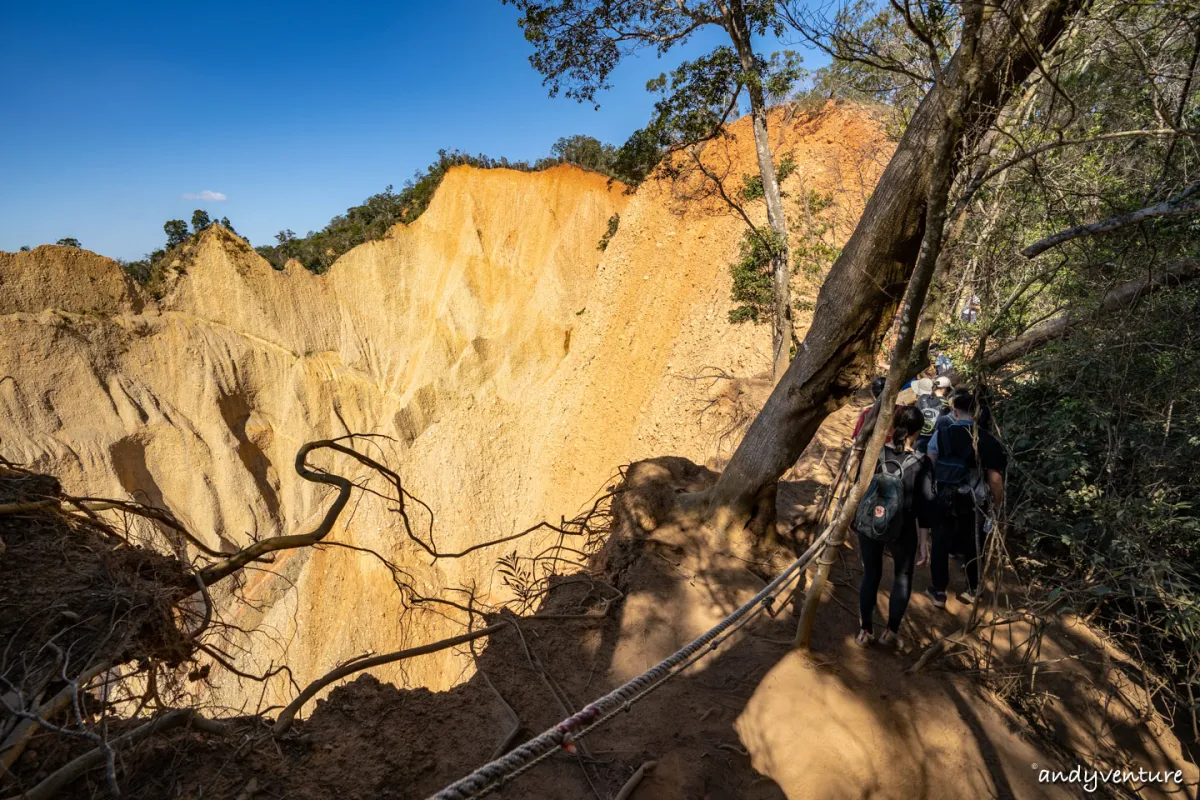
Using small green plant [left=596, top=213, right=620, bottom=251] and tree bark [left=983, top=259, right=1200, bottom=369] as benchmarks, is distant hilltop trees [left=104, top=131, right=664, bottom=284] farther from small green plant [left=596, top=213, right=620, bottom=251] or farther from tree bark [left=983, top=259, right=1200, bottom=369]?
tree bark [left=983, top=259, right=1200, bottom=369]

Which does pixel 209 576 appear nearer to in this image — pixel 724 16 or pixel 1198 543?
pixel 1198 543

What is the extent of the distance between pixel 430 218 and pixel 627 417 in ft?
40.9

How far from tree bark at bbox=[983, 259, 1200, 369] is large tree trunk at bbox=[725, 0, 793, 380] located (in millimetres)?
2545

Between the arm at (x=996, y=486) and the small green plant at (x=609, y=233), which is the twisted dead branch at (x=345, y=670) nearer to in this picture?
the arm at (x=996, y=486)

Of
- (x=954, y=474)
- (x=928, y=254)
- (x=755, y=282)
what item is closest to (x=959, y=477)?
(x=954, y=474)

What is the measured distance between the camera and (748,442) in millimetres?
4527

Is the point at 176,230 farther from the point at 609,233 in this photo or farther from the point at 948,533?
the point at 948,533

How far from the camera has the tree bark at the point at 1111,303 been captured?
3.81 m

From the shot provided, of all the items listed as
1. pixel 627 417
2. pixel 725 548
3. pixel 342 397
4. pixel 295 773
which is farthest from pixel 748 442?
pixel 342 397

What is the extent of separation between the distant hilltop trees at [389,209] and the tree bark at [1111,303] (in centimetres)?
1583

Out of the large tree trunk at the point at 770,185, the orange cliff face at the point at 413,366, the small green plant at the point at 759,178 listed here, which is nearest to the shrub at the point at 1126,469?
the large tree trunk at the point at 770,185

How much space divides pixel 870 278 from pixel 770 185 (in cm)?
445

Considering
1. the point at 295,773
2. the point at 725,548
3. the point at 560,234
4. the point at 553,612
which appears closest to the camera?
the point at 295,773

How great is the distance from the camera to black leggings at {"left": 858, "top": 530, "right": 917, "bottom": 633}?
3.51m
